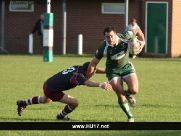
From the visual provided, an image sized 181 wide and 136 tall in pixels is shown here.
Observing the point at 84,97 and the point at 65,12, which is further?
the point at 65,12

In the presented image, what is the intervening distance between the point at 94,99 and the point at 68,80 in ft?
13.9

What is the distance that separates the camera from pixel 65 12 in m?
36.9

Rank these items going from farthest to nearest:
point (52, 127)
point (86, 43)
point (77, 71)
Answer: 1. point (86, 43)
2. point (77, 71)
3. point (52, 127)

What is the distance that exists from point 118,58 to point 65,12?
2407cm

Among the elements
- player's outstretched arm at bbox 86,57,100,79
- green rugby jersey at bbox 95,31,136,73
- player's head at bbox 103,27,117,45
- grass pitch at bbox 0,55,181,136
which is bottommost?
grass pitch at bbox 0,55,181,136

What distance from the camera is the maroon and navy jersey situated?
12578 millimetres

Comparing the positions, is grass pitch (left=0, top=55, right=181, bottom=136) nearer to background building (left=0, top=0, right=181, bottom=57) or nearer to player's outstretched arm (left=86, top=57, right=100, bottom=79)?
player's outstretched arm (left=86, top=57, right=100, bottom=79)

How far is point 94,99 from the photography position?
16.9 metres

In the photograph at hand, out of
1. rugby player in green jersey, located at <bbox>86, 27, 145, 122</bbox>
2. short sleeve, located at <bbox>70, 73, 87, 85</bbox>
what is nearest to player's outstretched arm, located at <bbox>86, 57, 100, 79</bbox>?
rugby player in green jersey, located at <bbox>86, 27, 145, 122</bbox>

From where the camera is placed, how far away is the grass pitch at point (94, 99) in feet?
42.9

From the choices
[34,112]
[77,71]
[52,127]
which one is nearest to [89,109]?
[34,112]

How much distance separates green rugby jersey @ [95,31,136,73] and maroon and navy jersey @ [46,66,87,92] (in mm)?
499

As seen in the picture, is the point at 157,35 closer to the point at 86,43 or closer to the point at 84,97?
the point at 86,43

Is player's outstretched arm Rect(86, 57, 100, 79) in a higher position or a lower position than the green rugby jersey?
lower
